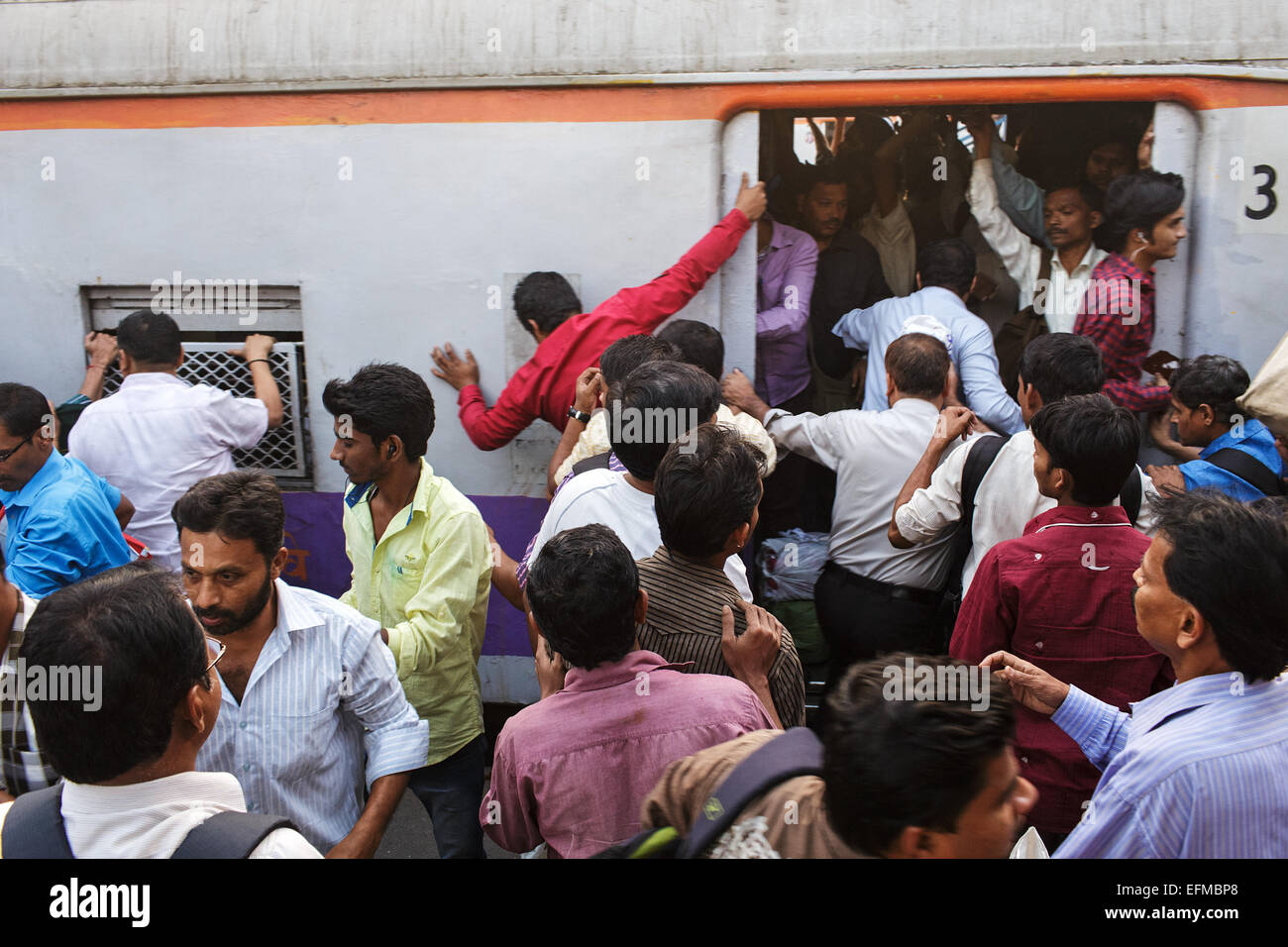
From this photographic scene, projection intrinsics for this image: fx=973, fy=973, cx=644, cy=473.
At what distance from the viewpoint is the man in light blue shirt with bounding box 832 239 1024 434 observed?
3561 mm

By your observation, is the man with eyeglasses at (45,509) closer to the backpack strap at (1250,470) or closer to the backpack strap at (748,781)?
the backpack strap at (748,781)

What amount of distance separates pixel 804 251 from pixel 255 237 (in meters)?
2.23

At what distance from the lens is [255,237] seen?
3809 millimetres

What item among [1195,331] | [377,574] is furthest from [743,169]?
[377,574]

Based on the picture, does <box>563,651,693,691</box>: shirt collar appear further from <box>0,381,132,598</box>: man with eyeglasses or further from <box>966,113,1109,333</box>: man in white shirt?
<box>966,113,1109,333</box>: man in white shirt

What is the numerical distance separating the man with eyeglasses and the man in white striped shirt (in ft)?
3.26

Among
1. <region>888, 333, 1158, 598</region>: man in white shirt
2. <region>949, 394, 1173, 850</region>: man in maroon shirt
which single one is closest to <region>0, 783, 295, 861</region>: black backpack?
<region>949, 394, 1173, 850</region>: man in maroon shirt

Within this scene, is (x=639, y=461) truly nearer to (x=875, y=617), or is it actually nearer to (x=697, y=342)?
(x=697, y=342)

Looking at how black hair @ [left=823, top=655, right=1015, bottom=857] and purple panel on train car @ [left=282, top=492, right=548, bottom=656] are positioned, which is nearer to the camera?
black hair @ [left=823, top=655, right=1015, bottom=857]

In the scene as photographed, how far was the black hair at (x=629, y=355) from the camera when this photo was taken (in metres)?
3.07

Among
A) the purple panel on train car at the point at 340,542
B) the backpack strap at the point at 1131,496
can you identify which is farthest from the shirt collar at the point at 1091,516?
the purple panel on train car at the point at 340,542

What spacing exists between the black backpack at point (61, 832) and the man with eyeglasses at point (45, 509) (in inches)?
60.5

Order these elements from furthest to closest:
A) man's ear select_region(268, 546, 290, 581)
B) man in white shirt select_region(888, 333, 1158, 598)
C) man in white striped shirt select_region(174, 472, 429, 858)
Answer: man in white shirt select_region(888, 333, 1158, 598)
man's ear select_region(268, 546, 290, 581)
man in white striped shirt select_region(174, 472, 429, 858)

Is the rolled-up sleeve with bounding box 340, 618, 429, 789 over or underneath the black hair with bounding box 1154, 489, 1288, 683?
underneath
